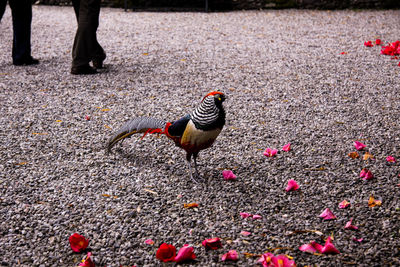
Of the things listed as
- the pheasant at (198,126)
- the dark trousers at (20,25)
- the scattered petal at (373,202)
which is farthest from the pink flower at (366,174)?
the dark trousers at (20,25)

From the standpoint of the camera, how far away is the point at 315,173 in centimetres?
317

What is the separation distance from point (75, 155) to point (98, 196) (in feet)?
2.44

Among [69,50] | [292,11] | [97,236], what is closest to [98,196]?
[97,236]

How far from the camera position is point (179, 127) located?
284cm

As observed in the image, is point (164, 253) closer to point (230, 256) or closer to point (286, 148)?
point (230, 256)

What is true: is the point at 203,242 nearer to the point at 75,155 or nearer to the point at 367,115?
the point at 75,155

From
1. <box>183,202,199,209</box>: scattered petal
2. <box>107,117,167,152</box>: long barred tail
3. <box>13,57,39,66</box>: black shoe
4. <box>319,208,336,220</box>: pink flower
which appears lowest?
<box>13,57,39,66</box>: black shoe

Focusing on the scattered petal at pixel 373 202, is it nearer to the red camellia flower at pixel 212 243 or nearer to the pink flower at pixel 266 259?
the pink flower at pixel 266 259

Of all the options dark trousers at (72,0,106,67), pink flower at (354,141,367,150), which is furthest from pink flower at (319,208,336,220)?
dark trousers at (72,0,106,67)

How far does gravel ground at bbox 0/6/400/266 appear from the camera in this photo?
2.44m

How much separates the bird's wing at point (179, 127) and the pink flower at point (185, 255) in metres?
0.88

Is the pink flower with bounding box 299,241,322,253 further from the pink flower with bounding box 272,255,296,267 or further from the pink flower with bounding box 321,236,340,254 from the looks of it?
the pink flower with bounding box 272,255,296,267

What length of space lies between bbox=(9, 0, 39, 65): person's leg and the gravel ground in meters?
0.23

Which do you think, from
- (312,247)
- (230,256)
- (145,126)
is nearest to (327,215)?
(312,247)
